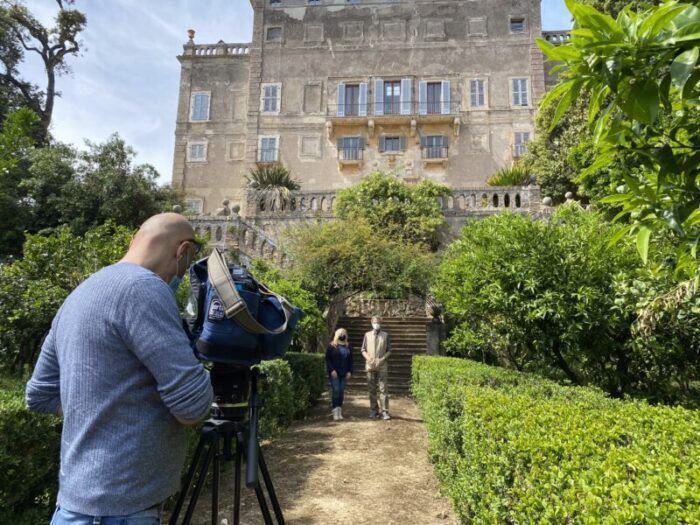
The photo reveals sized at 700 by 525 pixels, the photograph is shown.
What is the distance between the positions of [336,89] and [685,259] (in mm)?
23618

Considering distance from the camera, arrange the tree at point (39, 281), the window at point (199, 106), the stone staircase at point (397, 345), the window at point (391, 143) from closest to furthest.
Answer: the tree at point (39, 281) < the stone staircase at point (397, 345) < the window at point (391, 143) < the window at point (199, 106)

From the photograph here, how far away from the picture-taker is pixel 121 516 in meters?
1.43

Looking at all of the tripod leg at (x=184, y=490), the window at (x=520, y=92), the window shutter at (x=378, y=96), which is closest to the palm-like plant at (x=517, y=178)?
the window at (x=520, y=92)

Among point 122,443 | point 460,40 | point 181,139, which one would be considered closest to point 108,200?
point 181,139

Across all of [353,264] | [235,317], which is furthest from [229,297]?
[353,264]

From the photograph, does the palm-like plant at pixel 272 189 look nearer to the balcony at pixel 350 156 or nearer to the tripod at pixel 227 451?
the balcony at pixel 350 156

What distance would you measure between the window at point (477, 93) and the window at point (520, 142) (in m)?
2.33

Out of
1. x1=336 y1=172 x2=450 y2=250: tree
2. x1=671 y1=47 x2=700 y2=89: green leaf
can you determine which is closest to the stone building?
x1=336 y1=172 x2=450 y2=250: tree

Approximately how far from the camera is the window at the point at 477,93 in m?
23.2

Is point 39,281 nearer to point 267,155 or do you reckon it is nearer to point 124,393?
point 124,393

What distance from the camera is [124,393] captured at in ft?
4.92

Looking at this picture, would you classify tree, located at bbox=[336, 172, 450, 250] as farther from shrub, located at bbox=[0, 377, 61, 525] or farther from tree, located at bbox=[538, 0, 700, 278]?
tree, located at bbox=[538, 0, 700, 278]

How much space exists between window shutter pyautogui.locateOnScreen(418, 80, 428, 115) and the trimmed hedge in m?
21.0

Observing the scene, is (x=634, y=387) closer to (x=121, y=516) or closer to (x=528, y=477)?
(x=528, y=477)
